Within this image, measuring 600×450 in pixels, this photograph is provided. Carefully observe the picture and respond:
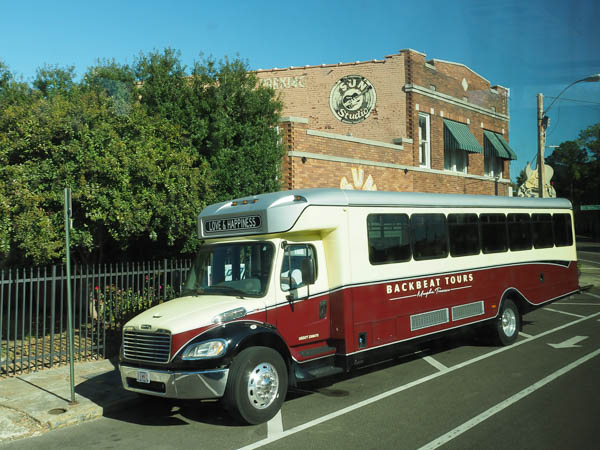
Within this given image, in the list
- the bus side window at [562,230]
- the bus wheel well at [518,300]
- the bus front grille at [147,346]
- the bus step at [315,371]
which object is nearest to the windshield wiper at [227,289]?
the bus front grille at [147,346]

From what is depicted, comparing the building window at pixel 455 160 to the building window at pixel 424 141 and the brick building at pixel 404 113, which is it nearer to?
the brick building at pixel 404 113

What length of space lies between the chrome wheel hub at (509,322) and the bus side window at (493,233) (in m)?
1.27

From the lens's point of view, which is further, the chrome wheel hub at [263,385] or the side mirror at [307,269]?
the side mirror at [307,269]

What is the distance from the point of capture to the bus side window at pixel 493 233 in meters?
10.7

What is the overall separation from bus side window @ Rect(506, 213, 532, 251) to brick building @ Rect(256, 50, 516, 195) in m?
6.62

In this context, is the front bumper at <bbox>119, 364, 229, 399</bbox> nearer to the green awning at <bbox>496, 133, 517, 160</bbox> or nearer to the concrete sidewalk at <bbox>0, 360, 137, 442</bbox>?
the concrete sidewalk at <bbox>0, 360, 137, 442</bbox>

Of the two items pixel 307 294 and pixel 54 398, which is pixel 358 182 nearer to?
pixel 307 294

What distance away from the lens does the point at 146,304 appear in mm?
10883

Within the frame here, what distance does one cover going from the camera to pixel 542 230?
12.4m

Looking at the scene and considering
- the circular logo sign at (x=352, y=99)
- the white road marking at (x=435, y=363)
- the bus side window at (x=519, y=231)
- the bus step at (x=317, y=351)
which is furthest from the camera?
the circular logo sign at (x=352, y=99)

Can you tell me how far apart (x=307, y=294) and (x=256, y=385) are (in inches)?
58.1

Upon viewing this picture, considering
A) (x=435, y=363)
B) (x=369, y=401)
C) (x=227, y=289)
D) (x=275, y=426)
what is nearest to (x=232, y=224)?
(x=227, y=289)

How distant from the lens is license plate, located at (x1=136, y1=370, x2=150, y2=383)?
6453mm

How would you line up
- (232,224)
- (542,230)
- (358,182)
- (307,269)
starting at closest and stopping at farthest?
(307,269) → (232,224) → (542,230) → (358,182)
